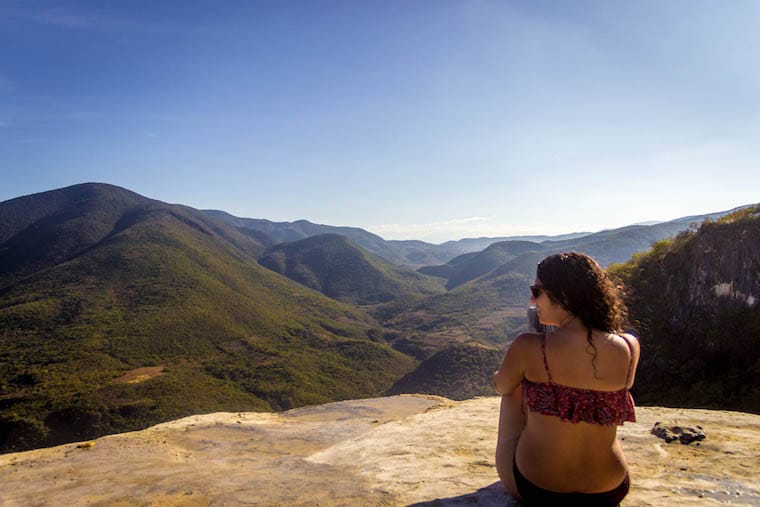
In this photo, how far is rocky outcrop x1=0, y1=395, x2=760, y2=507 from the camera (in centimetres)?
455

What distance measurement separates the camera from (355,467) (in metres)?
6.34

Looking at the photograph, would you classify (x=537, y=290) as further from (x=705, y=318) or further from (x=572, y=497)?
(x=705, y=318)

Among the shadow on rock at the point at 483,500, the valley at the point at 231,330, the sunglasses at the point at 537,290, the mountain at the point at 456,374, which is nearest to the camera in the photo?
the sunglasses at the point at 537,290

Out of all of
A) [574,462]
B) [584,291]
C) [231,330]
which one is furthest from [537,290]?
[231,330]

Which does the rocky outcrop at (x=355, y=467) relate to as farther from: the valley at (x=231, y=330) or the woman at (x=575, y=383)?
the valley at (x=231, y=330)

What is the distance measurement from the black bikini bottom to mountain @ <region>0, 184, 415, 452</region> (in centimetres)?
6054

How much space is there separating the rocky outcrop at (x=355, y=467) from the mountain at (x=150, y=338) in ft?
168

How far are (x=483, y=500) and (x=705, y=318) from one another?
16.2m

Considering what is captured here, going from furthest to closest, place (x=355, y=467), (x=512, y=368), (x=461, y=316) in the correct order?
(x=461, y=316)
(x=355, y=467)
(x=512, y=368)

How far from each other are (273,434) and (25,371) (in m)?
73.5

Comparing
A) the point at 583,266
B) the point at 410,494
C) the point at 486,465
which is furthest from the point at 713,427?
the point at 583,266

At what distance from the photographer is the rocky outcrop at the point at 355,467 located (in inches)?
179

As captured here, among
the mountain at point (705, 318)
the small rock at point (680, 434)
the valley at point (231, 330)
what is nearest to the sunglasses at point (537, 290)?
the valley at point (231, 330)

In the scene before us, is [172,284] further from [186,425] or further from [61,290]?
[186,425]
